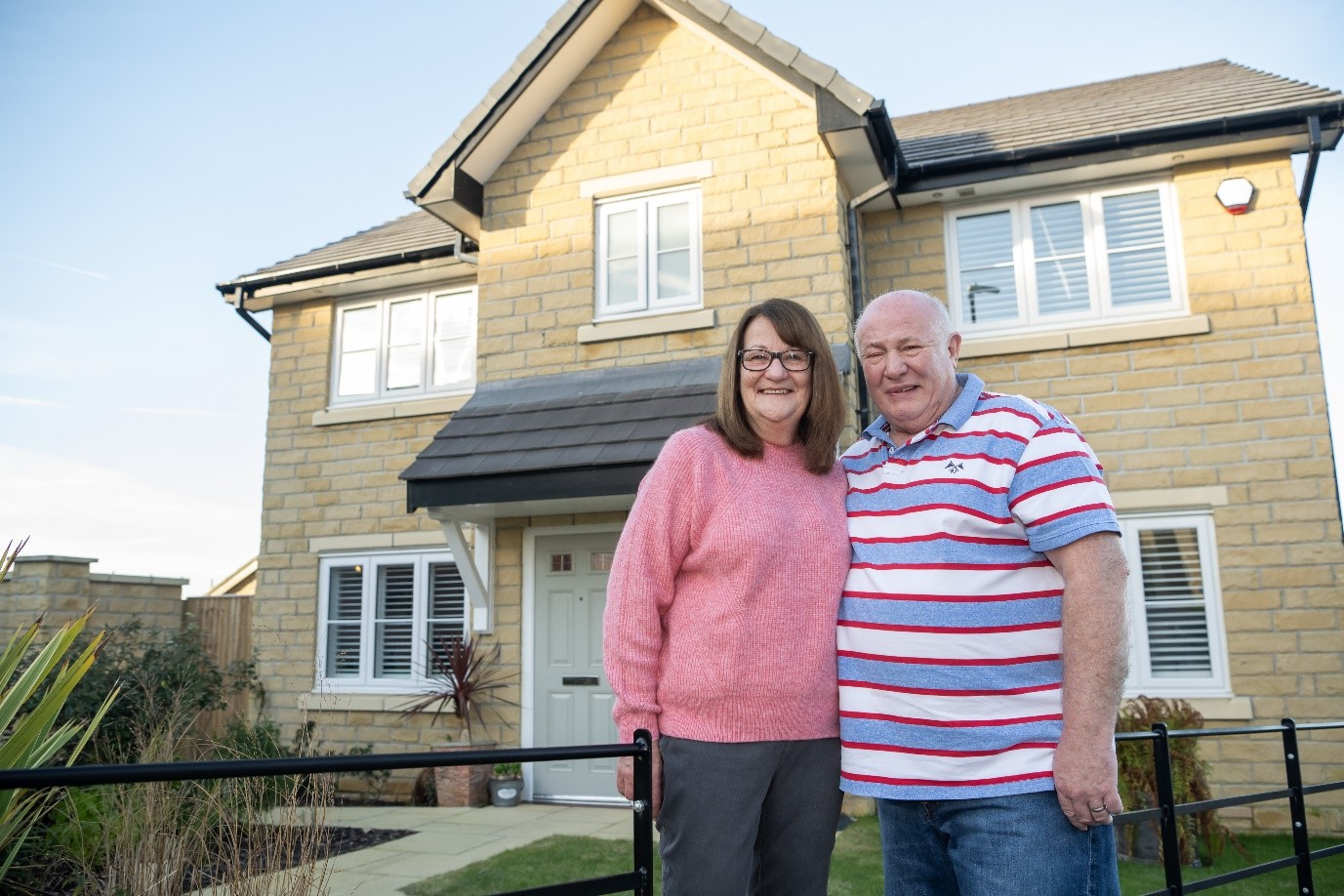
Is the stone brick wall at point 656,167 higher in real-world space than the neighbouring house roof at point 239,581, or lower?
higher

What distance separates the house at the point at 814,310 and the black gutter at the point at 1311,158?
3 cm

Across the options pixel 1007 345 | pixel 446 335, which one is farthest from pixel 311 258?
pixel 1007 345

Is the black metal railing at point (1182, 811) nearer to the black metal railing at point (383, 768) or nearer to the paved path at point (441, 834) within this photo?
the black metal railing at point (383, 768)

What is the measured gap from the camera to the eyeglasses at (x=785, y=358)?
2389mm

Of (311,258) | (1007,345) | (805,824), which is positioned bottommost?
(805,824)

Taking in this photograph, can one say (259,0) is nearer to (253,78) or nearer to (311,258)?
(253,78)

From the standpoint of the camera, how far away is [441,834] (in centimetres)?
695

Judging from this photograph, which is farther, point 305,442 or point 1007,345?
point 305,442

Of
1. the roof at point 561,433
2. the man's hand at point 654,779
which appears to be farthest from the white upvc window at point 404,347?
the man's hand at point 654,779

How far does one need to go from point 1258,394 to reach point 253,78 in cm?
1052

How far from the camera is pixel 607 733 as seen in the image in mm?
8094

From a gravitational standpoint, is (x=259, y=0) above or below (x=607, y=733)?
above

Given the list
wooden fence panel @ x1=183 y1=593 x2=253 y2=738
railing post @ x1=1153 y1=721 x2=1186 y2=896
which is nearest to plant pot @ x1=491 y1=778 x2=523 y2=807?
wooden fence panel @ x1=183 y1=593 x2=253 y2=738

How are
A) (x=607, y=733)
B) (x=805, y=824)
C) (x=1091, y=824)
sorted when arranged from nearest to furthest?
(x=1091, y=824) → (x=805, y=824) → (x=607, y=733)
